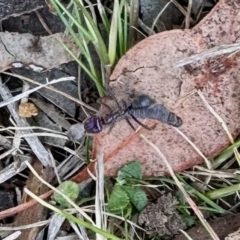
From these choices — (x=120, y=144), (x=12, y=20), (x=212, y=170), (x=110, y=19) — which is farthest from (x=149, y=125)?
(x=12, y=20)

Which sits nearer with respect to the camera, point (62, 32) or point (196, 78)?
point (196, 78)

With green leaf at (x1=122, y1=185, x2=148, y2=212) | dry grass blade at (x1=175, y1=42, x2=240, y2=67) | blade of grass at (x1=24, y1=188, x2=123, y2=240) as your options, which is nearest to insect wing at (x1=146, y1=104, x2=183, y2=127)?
dry grass blade at (x1=175, y1=42, x2=240, y2=67)

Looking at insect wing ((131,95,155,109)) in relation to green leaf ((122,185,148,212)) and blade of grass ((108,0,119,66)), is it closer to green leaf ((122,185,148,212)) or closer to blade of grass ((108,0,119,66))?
blade of grass ((108,0,119,66))

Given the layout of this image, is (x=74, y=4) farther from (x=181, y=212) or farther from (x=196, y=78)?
(x=181, y=212)

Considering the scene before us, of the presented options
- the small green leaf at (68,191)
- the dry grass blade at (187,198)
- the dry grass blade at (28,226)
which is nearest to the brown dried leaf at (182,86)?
the dry grass blade at (187,198)

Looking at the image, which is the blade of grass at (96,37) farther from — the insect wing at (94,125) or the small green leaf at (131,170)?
the small green leaf at (131,170)
